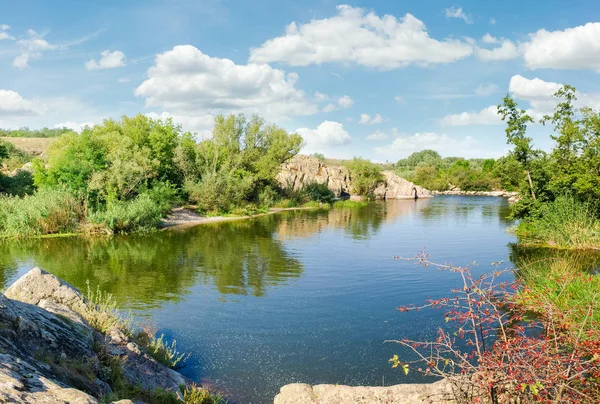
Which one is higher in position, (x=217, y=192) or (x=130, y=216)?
(x=217, y=192)

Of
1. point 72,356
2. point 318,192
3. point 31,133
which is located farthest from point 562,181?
point 31,133

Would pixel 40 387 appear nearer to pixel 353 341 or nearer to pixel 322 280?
pixel 353 341

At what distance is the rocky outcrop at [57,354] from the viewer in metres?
3.88

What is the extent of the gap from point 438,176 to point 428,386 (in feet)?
343

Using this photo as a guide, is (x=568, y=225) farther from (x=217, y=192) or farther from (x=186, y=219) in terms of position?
(x=217, y=192)

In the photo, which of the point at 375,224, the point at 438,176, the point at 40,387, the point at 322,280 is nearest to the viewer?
the point at 40,387

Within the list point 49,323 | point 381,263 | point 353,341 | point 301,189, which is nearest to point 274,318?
point 353,341

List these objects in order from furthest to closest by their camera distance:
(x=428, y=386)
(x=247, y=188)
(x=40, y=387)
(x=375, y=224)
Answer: (x=247, y=188), (x=375, y=224), (x=428, y=386), (x=40, y=387)

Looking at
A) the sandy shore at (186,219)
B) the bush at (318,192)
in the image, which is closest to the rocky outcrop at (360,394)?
the sandy shore at (186,219)

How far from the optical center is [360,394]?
767 cm

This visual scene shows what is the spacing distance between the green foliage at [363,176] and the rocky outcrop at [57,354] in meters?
69.0

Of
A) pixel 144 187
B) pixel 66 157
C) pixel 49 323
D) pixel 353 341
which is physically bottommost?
pixel 353 341

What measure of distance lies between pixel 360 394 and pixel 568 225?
21383 millimetres

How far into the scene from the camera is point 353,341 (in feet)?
38.0
